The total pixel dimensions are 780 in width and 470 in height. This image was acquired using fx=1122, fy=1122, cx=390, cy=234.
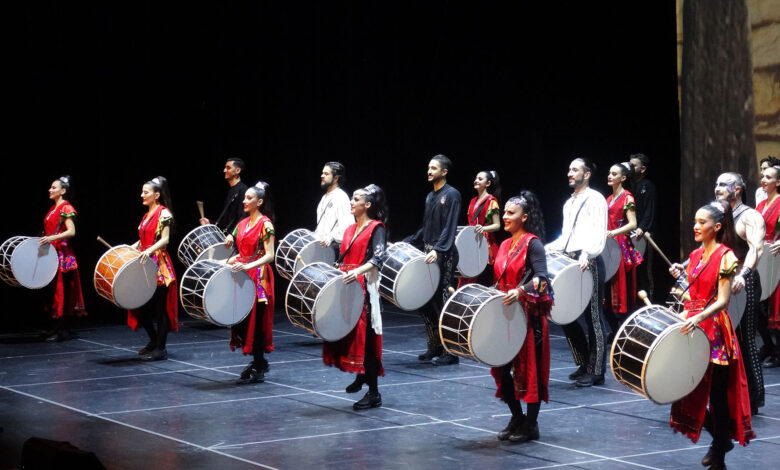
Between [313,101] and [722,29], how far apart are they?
3.99 m

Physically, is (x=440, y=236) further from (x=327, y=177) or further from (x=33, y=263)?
(x=33, y=263)

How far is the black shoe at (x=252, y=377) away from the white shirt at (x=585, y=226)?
79.6 inches

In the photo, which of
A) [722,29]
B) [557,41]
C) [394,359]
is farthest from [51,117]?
[722,29]

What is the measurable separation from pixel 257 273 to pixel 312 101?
438 cm

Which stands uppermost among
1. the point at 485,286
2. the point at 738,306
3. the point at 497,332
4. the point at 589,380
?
the point at 485,286

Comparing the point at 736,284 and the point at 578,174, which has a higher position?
the point at 578,174

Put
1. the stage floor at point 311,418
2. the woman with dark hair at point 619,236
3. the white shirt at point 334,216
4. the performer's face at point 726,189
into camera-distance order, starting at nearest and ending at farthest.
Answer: the stage floor at point 311,418
the performer's face at point 726,189
the woman with dark hair at point 619,236
the white shirt at point 334,216

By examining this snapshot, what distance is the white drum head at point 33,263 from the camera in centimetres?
881

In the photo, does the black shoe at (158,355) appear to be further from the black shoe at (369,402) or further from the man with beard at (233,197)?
the black shoe at (369,402)

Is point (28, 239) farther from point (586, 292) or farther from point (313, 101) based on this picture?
point (586, 292)

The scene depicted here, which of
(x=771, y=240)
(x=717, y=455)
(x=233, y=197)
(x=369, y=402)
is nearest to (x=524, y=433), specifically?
(x=717, y=455)

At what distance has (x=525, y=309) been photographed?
5.41 m

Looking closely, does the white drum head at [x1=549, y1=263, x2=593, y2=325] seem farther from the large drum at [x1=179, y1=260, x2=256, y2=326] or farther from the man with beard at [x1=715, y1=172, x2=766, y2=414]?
the large drum at [x1=179, y1=260, x2=256, y2=326]

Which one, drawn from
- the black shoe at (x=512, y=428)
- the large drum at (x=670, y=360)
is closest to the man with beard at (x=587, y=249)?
the black shoe at (x=512, y=428)
